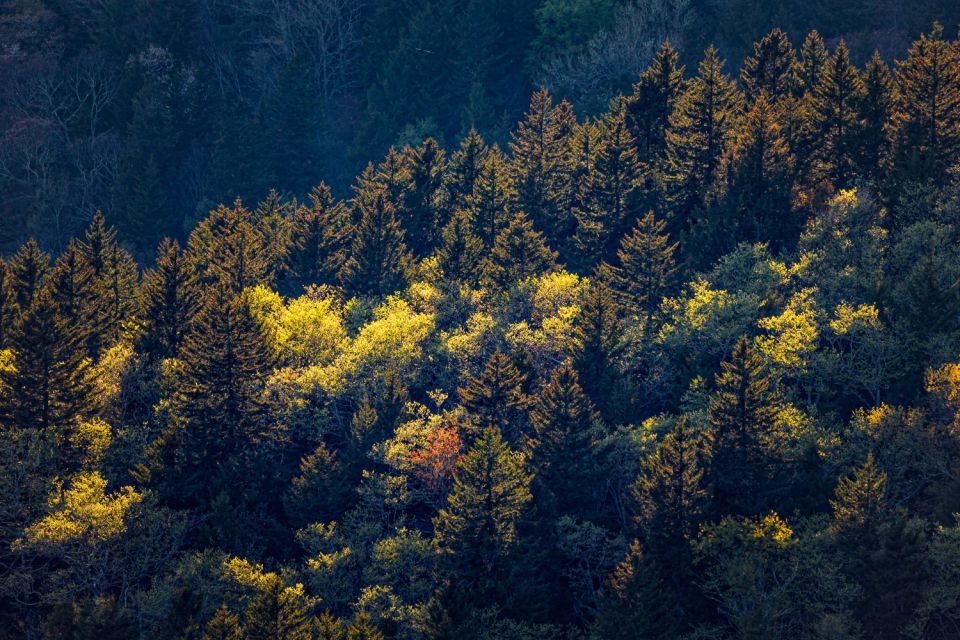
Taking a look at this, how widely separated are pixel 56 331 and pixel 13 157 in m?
60.6

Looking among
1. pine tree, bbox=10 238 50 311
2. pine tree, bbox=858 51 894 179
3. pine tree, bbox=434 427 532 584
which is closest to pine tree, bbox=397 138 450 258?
pine tree, bbox=10 238 50 311

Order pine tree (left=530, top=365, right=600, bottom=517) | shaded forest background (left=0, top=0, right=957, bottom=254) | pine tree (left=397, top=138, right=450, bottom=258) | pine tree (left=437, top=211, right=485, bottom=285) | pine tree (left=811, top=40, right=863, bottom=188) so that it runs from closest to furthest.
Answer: pine tree (left=530, top=365, right=600, bottom=517) → pine tree (left=811, top=40, right=863, bottom=188) → pine tree (left=437, top=211, right=485, bottom=285) → pine tree (left=397, top=138, right=450, bottom=258) → shaded forest background (left=0, top=0, right=957, bottom=254)

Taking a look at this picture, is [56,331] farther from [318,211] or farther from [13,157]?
[13,157]

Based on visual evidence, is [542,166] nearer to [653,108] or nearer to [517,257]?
[653,108]

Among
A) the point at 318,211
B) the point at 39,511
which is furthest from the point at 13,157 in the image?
the point at 39,511

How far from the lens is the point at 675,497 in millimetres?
77500

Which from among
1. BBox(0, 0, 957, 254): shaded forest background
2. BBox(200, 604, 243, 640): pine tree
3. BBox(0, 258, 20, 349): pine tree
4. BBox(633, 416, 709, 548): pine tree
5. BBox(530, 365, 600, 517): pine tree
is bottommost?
BBox(200, 604, 243, 640): pine tree

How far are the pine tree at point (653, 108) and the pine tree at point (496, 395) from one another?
29779mm

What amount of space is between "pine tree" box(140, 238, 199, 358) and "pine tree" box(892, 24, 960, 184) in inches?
1961

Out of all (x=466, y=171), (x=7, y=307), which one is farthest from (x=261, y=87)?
(x=7, y=307)

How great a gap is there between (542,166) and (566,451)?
33845 mm

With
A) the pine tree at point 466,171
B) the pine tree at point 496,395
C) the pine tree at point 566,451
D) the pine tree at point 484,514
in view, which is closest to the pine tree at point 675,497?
the pine tree at point 566,451

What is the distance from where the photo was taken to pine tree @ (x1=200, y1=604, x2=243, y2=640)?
251ft

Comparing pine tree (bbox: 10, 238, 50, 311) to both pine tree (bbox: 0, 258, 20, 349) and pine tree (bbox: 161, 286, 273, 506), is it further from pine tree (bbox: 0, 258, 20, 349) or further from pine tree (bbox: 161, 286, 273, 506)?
pine tree (bbox: 161, 286, 273, 506)
